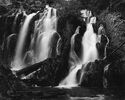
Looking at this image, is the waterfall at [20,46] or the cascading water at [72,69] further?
the waterfall at [20,46]

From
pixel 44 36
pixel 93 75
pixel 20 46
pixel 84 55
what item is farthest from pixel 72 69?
pixel 20 46

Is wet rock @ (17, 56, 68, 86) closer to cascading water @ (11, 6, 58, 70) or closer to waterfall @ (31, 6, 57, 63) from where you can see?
waterfall @ (31, 6, 57, 63)

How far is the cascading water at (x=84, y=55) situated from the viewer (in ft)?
104

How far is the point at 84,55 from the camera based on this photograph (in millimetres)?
→ 37375

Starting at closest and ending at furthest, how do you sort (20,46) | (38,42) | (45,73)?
1. (45,73)
2. (38,42)
3. (20,46)

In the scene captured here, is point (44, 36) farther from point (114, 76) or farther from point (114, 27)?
point (114, 76)

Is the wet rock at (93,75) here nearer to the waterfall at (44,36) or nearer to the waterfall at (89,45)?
the waterfall at (89,45)

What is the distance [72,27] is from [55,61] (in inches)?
375

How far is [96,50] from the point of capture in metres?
37.2

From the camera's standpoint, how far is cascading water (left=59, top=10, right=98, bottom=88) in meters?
31.6

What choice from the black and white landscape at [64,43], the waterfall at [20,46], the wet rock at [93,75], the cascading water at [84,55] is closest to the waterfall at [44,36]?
the black and white landscape at [64,43]

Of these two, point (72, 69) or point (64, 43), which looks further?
point (64, 43)

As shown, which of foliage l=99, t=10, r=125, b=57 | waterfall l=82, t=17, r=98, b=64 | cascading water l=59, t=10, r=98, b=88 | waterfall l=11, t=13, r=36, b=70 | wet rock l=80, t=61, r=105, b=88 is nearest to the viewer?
wet rock l=80, t=61, r=105, b=88

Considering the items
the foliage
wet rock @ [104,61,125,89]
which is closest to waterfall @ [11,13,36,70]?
the foliage
